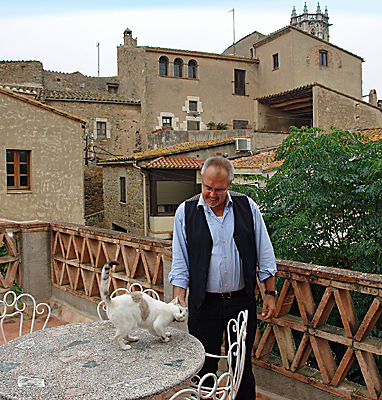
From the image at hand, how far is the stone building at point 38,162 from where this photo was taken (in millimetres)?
12758

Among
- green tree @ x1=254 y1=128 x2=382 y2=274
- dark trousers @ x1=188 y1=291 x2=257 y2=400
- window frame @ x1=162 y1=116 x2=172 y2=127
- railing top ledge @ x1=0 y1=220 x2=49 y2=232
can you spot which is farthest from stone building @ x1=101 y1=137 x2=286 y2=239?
dark trousers @ x1=188 y1=291 x2=257 y2=400

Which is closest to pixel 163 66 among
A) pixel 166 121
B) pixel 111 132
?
pixel 166 121

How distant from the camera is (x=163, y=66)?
83.2ft

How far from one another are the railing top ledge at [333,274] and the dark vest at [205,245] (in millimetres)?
351

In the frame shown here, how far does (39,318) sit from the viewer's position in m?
5.02

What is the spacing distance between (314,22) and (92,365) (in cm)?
8707

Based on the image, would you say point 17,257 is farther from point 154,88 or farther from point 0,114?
point 154,88

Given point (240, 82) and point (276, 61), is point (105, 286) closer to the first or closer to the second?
point (276, 61)

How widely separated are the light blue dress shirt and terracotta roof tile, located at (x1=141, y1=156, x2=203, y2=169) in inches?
547

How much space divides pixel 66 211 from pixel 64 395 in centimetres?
1257

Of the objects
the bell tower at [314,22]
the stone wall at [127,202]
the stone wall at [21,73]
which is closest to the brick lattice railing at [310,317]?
the stone wall at [127,202]

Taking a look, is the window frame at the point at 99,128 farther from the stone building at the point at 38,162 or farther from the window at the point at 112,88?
the stone building at the point at 38,162

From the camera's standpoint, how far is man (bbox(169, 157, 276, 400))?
2529 millimetres

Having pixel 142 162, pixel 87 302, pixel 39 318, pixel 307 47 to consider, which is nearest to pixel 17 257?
pixel 39 318
